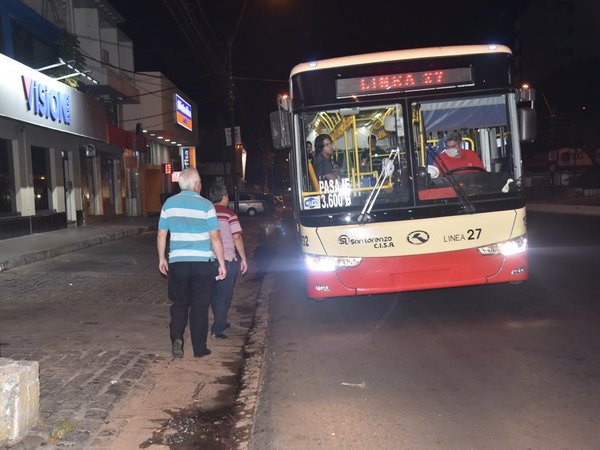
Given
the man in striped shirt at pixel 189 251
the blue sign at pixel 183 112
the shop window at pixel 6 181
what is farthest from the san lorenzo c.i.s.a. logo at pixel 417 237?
the blue sign at pixel 183 112

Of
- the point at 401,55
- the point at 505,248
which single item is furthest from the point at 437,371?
the point at 401,55

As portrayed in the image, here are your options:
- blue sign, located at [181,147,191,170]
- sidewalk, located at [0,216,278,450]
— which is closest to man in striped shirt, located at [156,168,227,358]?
sidewalk, located at [0,216,278,450]

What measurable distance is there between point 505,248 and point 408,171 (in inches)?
56.6

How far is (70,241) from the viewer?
16.3 meters

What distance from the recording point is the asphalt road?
399 cm

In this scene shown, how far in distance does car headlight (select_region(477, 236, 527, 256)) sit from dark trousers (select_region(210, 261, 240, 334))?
9.35ft

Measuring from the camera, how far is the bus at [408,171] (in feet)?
22.0

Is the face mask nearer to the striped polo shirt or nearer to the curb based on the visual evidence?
the striped polo shirt

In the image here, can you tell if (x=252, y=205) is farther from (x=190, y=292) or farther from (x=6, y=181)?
(x=190, y=292)

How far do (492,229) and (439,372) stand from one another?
221cm

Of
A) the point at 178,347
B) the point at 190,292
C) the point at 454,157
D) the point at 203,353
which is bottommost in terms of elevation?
the point at 203,353

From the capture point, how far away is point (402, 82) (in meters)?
6.92

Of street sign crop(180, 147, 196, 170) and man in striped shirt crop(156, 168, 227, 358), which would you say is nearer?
man in striped shirt crop(156, 168, 227, 358)

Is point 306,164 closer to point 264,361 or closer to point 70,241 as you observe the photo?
point 264,361
